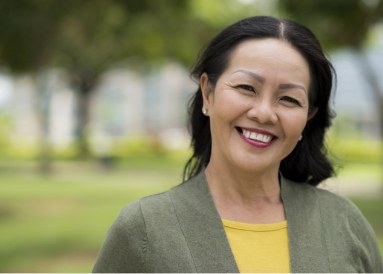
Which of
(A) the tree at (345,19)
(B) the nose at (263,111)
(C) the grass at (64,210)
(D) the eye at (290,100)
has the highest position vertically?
(A) the tree at (345,19)

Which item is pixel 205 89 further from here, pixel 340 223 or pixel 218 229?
pixel 340 223

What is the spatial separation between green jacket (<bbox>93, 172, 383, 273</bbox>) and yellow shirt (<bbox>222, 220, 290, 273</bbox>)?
29 millimetres

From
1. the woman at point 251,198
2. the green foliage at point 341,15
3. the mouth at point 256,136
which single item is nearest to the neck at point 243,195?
the woman at point 251,198

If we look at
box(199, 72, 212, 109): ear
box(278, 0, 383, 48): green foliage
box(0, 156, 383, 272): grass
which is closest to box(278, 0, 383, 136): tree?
box(278, 0, 383, 48): green foliage

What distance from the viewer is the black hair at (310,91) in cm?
208

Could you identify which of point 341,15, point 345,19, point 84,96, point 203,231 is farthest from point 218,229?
point 84,96

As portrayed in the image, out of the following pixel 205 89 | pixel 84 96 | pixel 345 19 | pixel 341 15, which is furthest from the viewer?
pixel 84 96

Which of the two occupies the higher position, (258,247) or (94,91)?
(258,247)

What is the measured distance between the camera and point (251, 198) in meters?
2.15

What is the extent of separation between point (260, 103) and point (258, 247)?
0.38 meters

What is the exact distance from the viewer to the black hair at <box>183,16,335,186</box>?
2.08m

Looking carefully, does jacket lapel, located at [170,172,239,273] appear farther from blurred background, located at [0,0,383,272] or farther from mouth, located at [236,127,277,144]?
blurred background, located at [0,0,383,272]

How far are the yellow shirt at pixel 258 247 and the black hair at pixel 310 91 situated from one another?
0.31 m

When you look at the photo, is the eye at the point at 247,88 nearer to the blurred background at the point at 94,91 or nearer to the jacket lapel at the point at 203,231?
the jacket lapel at the point at 203,231
